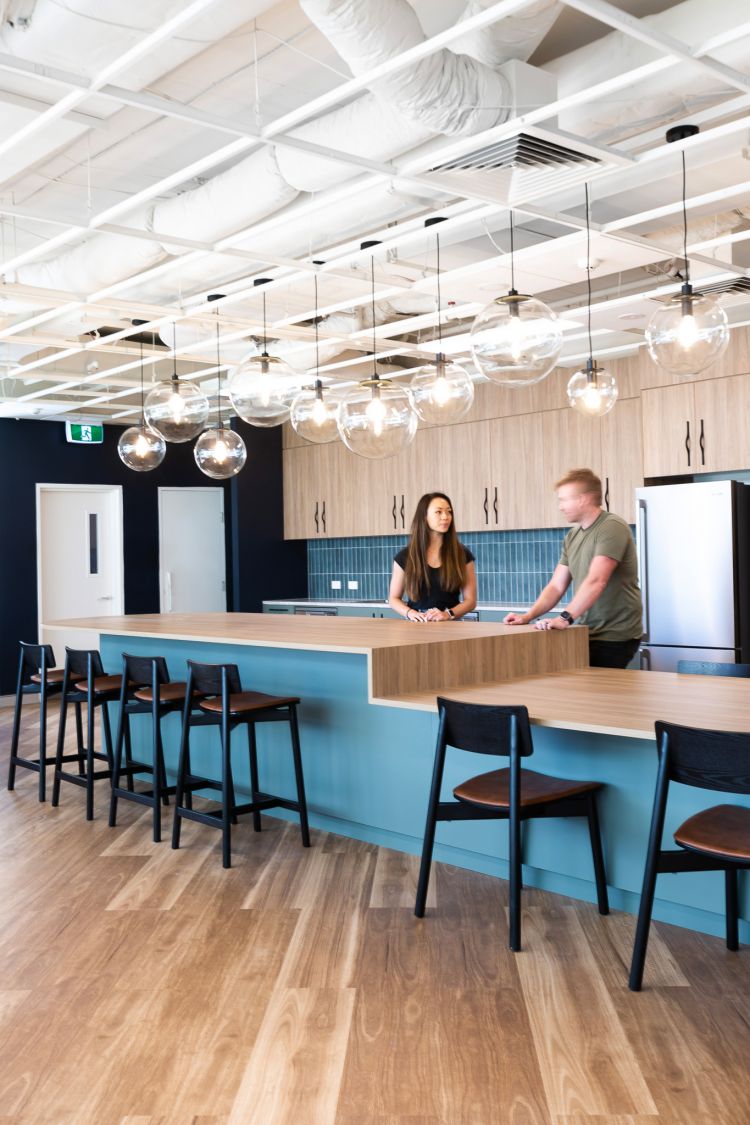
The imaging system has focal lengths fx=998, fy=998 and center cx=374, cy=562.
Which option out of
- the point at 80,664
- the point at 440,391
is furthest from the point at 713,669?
the point at 80,664

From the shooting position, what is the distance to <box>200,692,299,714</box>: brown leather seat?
4250 millimetres

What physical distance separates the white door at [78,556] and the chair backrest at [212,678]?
541cm

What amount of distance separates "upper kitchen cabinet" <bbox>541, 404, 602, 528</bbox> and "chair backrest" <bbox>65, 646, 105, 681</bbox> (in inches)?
148

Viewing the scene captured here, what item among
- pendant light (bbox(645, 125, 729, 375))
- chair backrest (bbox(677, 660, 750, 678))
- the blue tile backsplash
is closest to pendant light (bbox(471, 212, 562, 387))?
pendant light (bbox(645, 125, 729, 375))

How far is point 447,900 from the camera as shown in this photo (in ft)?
11.8

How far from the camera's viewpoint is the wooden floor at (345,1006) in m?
2.29

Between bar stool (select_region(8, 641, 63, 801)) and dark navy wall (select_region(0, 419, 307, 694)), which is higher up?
dark navy wall (select_region(0, 419, 307, 694))

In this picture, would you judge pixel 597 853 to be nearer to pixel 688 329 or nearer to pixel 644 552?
pixel 688 329

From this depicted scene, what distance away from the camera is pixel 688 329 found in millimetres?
3477

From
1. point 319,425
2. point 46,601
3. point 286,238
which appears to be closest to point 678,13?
point 286,238

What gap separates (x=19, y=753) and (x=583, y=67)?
5.44m

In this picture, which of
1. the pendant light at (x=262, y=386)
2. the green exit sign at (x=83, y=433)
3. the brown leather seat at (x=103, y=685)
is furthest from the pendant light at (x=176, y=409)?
the green exit sign at (x=83, y=433)

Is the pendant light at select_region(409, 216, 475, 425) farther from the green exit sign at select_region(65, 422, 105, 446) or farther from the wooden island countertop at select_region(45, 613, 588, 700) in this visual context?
the green exit sign at select_region(65, 422, 105, 446)

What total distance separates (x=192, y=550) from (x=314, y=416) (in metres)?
5.94
